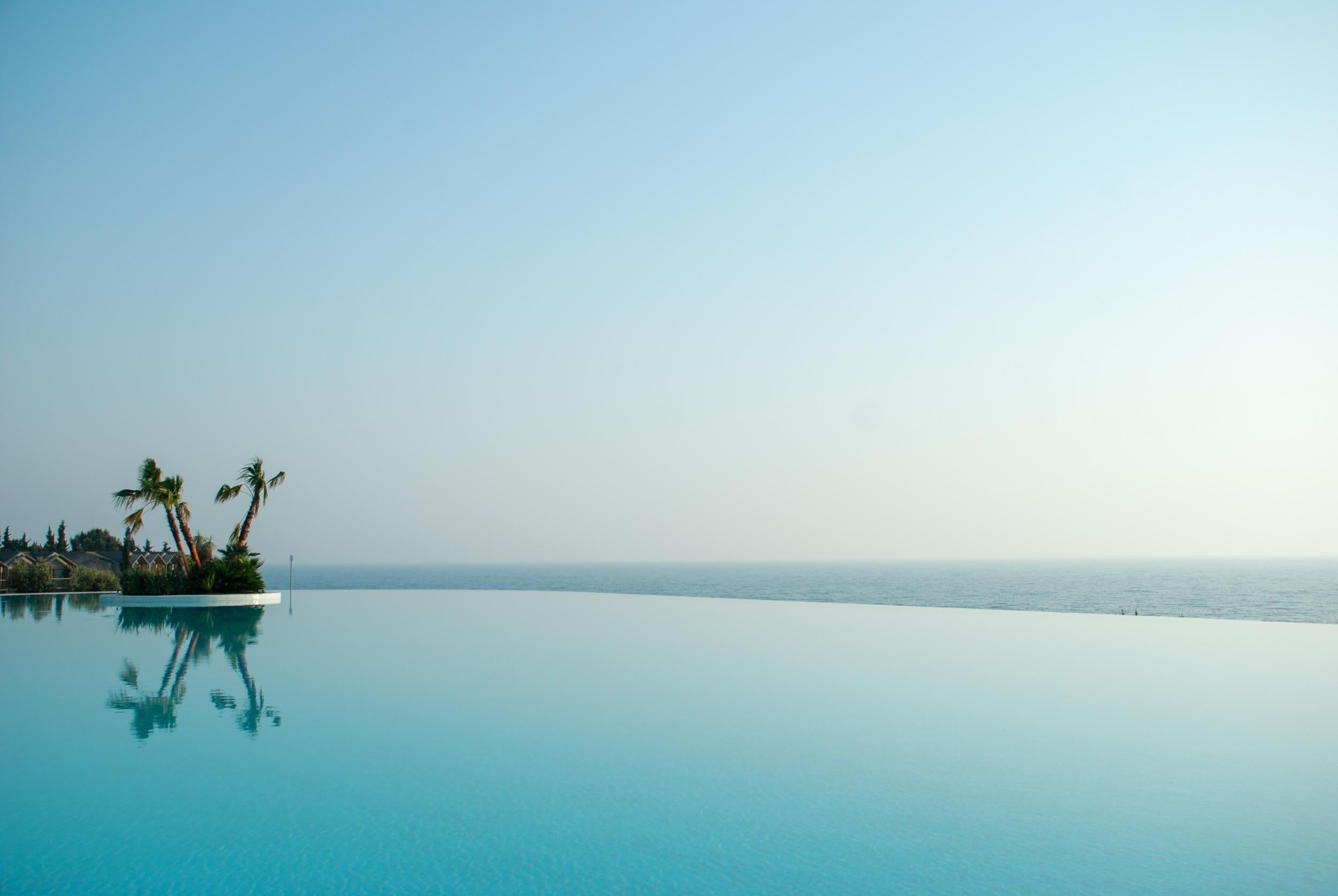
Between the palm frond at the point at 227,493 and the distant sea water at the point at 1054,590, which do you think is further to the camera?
the distant sea water at the point at 1054,590

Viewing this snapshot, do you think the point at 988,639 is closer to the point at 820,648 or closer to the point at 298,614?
the point at 820,648

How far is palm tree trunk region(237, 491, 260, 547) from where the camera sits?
1135 inches

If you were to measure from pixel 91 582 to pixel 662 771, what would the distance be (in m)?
36.1

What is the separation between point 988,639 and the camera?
20.3 metres

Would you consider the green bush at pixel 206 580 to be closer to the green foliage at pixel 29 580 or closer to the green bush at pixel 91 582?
the green bush at pixel 91 582

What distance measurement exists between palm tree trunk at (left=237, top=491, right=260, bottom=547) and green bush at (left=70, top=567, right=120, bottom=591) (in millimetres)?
10541

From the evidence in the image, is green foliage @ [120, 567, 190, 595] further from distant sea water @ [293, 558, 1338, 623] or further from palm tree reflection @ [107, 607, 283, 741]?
distant sea water @ [293, 558, 1338, 623]

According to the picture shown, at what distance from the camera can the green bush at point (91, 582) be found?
35344 mm

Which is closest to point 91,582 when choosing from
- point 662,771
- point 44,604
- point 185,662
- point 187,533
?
point 44,604

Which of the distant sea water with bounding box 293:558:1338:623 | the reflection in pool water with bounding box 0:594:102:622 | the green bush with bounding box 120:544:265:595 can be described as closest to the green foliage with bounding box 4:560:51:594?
the reflection in pool water with bounding box 0:594:102:622

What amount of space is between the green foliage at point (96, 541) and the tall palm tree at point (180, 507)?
3811cm

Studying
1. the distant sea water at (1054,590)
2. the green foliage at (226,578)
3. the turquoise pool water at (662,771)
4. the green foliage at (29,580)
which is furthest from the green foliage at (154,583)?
the distant sea water at (1054,590)

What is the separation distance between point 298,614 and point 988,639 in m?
19.5

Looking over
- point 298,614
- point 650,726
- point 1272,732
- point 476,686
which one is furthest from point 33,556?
point 1272,732
